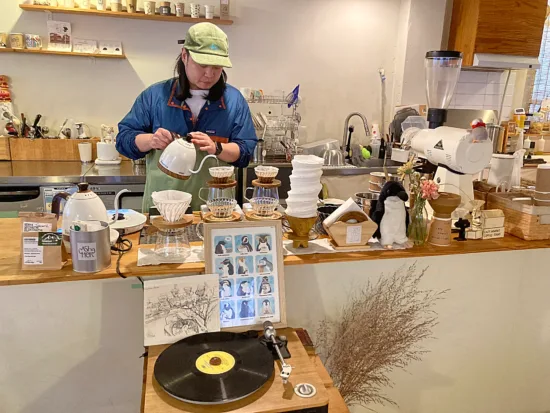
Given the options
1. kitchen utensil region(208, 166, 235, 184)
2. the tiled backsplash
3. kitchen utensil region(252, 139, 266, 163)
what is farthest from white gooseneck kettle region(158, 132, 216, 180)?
the tiled backsplash

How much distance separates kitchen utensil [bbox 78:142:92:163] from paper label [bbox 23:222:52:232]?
2145 mm

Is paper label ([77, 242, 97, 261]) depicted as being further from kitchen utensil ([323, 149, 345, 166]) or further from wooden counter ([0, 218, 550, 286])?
kitchen utensil ([323, 149, 345, 166])

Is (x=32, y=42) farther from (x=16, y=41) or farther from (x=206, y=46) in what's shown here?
(x=206, y=46)

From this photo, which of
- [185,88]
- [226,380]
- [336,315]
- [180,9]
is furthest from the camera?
[180,9]

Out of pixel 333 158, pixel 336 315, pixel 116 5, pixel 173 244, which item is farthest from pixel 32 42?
pixel 336 315

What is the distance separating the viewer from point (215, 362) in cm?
Answer: 114

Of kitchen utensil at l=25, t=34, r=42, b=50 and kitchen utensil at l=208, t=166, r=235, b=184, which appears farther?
kitchen utensil at l=25, t=34, r=42, b=50

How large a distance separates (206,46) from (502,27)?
9.21 feet

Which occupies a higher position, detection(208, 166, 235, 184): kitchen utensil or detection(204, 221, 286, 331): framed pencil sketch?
detection(208, 166, 235, 184): kitchen utensil

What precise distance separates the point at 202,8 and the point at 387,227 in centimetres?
259

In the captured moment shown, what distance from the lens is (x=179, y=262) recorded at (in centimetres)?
143

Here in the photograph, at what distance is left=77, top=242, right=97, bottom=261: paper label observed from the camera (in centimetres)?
131

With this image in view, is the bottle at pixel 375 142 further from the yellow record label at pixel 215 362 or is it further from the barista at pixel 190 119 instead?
the yellow record label at pixel 215 362

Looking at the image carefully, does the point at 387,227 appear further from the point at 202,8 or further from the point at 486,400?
the point at 202,8
